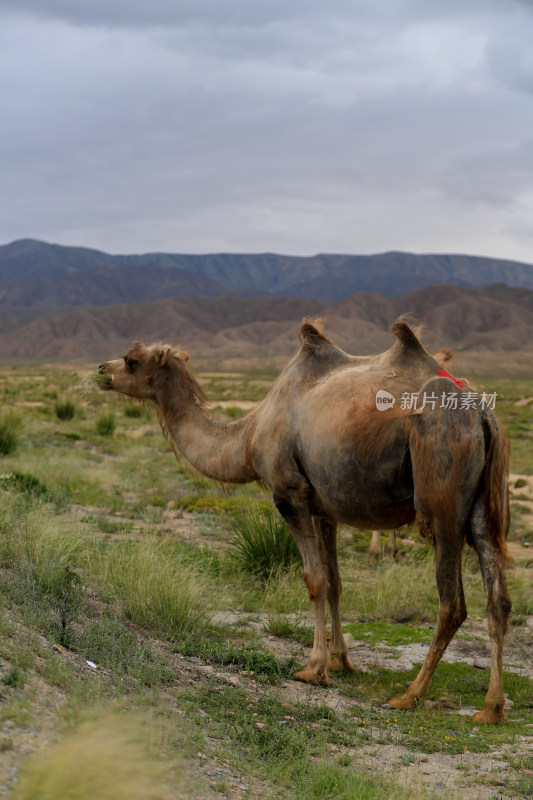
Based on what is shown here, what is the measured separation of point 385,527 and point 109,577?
2.66m

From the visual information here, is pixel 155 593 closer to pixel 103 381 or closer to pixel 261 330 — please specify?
pixel 103 381

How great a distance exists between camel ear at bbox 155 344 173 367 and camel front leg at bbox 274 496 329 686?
2.17 m

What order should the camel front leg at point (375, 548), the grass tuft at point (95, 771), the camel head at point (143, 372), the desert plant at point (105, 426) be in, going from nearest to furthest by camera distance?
the grass tuft at point (95, 771) < the camel head at point (143, 372) < the camel front leg at point (375, 548) < the desert plant at point (105, 426)

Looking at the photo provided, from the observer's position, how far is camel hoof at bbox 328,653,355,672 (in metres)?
6.96

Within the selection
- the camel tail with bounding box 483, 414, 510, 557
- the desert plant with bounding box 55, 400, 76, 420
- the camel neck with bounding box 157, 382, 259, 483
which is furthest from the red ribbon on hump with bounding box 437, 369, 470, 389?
the desert plant with bounding box 55, 400, 76, 420

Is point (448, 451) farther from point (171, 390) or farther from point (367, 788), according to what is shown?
point (171, 390)

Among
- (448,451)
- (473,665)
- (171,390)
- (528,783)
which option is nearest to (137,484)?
(171,390)

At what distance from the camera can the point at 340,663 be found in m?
6.97

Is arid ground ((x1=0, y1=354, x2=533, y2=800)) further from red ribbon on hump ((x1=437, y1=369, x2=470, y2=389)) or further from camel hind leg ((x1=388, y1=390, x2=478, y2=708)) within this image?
red ribbon on hump ((x1=437, y1=369, x2=470, y2=389))

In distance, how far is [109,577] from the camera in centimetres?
727

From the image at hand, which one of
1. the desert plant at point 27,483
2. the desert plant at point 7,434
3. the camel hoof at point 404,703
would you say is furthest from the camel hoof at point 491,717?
the desert plant at point 7,434

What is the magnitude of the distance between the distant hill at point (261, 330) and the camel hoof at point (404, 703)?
474ft

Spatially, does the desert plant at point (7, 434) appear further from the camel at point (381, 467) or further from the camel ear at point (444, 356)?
the camel ear at point (444, 356)

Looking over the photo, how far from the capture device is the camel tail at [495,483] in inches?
228
